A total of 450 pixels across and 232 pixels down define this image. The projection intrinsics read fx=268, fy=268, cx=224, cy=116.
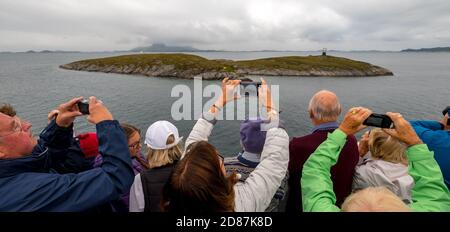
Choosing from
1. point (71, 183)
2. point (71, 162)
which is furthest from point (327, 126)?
point (71, 162)

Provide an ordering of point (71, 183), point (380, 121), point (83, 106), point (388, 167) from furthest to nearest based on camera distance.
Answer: point (388, 167), point (83, 106), point (380, 121), point (71, 183)

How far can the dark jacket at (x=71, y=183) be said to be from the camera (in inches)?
79.0

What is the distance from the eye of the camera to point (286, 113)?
40250mm

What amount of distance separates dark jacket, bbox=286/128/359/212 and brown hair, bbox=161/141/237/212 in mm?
1748

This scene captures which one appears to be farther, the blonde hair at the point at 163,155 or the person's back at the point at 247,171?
the person's back at the point at 247,171

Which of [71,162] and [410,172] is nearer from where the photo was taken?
[410,172]

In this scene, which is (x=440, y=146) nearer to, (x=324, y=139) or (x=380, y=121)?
(x=324, y=139)

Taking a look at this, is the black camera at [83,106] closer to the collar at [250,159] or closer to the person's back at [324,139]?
the collar at [250,159]

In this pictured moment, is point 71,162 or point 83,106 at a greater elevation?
point 83,106

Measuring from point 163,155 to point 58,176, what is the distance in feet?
3.55

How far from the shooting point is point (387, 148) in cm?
321

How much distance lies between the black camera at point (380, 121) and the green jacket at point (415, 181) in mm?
262

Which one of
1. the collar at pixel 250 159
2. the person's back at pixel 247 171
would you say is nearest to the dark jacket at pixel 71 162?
the person's back at pixel 247 171
